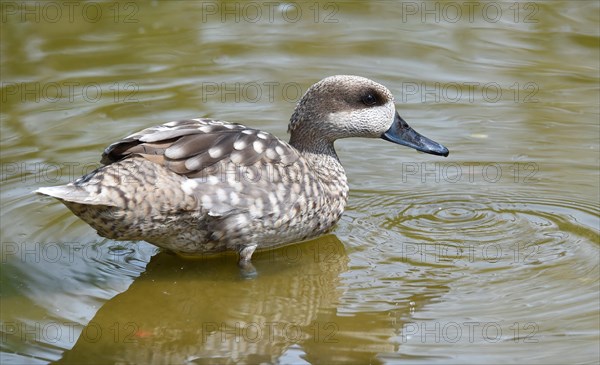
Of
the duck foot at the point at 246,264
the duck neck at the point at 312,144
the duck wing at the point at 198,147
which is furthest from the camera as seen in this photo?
the duck neck at the point at 312,144

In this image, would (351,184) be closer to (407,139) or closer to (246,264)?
(407,139)

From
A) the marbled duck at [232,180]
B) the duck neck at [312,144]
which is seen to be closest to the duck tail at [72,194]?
the marbled duck at [232,180]

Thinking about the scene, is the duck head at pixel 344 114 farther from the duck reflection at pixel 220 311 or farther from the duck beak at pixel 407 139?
the duck reflection at pixel 220 311

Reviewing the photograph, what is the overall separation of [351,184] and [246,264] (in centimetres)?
147

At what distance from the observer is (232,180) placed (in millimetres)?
7020

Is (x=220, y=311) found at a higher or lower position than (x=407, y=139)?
lower

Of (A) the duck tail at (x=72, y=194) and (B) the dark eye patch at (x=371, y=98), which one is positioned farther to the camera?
(B) the dark eye patch at (x=371, y=98)

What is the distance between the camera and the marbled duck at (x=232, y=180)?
6582mm

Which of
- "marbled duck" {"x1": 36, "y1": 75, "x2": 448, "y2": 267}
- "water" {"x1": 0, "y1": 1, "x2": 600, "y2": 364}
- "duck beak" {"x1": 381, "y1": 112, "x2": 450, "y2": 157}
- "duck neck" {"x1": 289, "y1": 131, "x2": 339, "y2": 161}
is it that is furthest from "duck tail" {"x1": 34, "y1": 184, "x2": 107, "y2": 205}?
"duck beak" {"x1": 381, "y1": 112, "x2": 450, "y2": 157}

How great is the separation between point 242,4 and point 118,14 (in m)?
1.36

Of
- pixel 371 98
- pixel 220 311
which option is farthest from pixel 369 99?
pixel 220 311

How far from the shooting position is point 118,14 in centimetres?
1212

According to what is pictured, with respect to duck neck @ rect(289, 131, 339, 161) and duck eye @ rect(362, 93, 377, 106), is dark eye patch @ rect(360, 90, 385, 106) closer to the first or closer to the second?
duck eye @ rect(362, 93, 377, 106)

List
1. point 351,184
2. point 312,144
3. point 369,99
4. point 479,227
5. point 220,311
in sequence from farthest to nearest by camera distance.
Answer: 1. point 351,184
2. point 312,144
3. point 369,99
4. point 479,227
5. point 220,311
